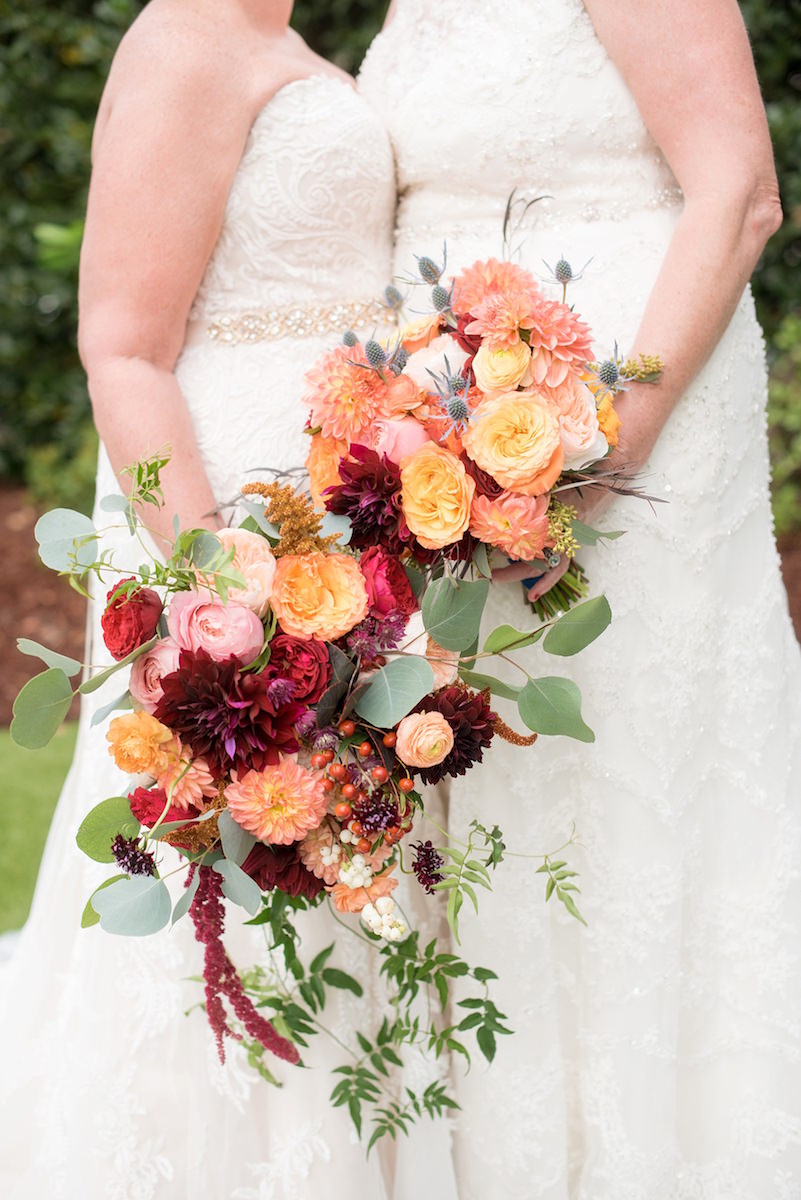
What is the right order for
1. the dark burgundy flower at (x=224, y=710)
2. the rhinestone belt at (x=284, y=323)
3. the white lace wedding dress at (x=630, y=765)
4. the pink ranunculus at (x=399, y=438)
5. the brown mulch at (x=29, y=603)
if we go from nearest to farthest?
the dark burgundy flower at (x=224, y=710) < the pink ranunculus at (x=399, y=438) < the white lace wedding dress at (x=630, y=765) < the rhinestone belt at (x=284, y=323) < the brown mulch at (x=29, y=603)

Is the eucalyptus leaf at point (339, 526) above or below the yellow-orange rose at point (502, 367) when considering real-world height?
below

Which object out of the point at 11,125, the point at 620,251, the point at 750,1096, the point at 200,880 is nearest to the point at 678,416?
the point at 620,251

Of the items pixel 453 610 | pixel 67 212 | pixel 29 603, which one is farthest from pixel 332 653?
pixel 67 212

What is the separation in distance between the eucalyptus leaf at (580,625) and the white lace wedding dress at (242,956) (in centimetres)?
78

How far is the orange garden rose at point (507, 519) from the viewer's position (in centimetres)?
155

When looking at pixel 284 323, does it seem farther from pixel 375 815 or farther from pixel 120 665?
pixel 375 815

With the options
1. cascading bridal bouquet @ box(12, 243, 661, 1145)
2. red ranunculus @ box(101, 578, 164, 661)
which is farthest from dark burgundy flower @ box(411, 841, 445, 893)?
red ranunculus @ box(101, 578, 164, 661)

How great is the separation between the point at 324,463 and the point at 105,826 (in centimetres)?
62

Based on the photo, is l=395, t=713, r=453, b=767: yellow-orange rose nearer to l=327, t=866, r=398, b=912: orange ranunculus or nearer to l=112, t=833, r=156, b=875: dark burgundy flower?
l=327, t=866, r=398, b=912: orange ranunculus

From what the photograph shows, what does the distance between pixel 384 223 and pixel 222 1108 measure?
1755 mm

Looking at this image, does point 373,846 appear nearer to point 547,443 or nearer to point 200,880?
point 200,880

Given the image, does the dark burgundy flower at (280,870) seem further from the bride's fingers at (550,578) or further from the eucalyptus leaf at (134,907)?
the bride's fingers at (550,578)

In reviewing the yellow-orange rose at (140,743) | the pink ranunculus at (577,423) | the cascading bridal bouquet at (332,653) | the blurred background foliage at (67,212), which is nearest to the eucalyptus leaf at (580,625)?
the cascading bridal bouquet at (332,653)

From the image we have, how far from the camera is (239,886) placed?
1468 mm
